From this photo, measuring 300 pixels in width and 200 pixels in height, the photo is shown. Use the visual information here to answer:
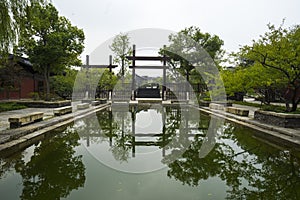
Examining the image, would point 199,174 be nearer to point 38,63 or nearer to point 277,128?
point 277,128

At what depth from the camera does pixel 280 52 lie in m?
8.90

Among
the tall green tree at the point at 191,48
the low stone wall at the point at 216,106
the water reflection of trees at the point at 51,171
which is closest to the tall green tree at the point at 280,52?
the low stone wall at the point at 216,106

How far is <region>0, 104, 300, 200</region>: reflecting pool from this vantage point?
3727 millimetres

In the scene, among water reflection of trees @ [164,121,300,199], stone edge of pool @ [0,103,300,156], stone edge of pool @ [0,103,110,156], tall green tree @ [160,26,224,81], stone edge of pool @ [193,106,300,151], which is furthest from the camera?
tall green tree @ [160,26,224,81]

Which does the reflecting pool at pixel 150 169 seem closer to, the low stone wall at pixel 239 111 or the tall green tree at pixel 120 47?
the low stone wall at pixel 239 111

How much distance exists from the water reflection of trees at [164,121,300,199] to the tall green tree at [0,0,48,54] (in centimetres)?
636

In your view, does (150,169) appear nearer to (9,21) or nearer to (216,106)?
(9,21)

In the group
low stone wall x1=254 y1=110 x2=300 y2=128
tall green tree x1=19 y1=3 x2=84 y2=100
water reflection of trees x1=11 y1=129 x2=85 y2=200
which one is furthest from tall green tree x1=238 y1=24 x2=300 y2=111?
tall green tree x1=19 y1=3 x2=84 y2=100

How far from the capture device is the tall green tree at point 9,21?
6840mm

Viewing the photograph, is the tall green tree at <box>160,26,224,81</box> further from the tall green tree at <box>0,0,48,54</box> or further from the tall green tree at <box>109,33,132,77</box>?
the tall green tree at <box>0,0,48,54</box>

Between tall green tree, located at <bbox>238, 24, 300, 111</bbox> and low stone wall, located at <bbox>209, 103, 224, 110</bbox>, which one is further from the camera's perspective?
low stone wall, located at <bbox>209, 103, 224, 110</bbox>

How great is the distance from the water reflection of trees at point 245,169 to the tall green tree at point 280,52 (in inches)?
163

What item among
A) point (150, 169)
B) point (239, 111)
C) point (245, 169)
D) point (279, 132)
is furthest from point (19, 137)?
point (239, 111)

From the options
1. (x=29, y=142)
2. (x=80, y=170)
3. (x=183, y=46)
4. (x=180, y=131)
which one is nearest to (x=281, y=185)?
(x=80, y=170)
